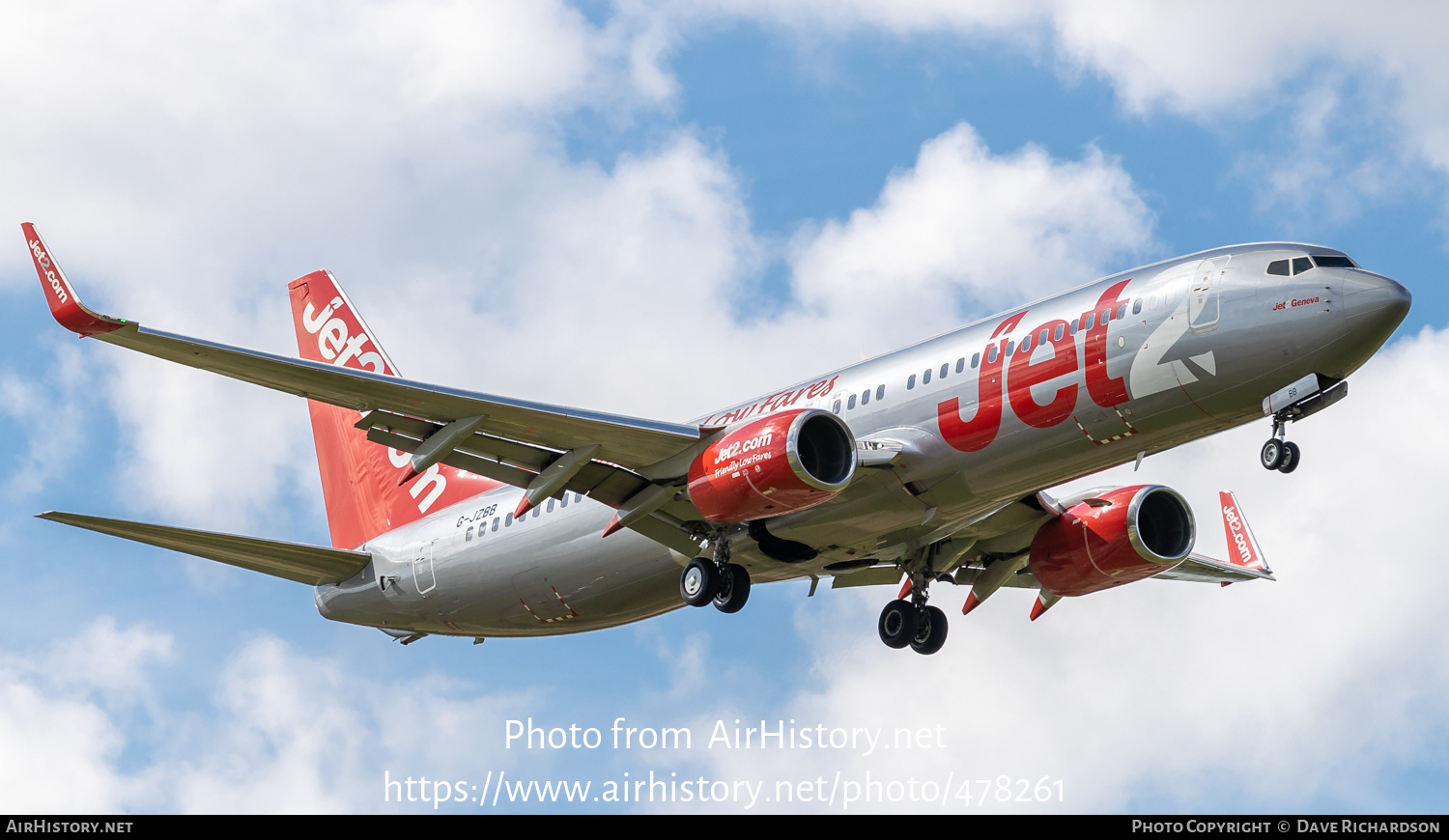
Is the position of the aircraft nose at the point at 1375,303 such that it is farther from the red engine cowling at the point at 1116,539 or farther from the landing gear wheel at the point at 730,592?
the landing gear wheel at the point at 730,592

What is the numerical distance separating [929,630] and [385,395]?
11.9 meters

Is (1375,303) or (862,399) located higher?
(862,399)

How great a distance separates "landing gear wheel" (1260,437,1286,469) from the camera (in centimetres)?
2144

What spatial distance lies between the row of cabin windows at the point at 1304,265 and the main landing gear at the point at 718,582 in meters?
9.93

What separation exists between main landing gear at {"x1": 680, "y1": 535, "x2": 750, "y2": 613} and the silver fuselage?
536mm

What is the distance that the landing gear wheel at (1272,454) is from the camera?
70.3 ft

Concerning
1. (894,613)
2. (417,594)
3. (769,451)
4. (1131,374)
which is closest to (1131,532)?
(894,613)

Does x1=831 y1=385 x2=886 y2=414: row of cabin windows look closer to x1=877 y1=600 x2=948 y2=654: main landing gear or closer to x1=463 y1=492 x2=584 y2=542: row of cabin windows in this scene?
x1=463 y1=492 x2=584 y2=542: row of cabin windows

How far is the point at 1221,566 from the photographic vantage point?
3391 cm

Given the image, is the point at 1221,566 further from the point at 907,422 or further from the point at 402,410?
the point at 402,410

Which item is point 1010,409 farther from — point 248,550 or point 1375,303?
point 248,550

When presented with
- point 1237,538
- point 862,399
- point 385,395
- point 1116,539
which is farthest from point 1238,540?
point 385,395

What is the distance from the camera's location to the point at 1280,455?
2142 cm

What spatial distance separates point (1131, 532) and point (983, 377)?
6536 mm
